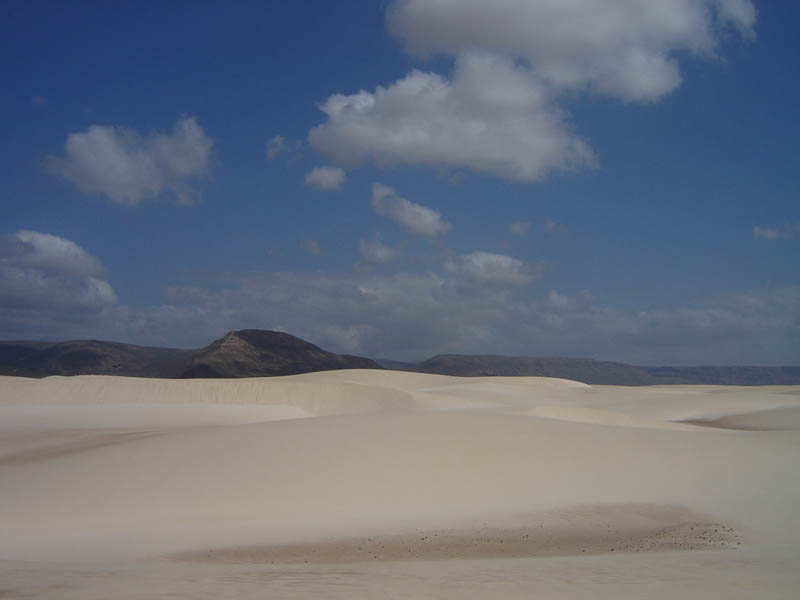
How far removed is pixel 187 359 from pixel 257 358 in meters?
10.4

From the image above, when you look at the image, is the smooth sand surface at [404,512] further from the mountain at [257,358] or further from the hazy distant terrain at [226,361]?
the hazy distant terrain at [226,361]

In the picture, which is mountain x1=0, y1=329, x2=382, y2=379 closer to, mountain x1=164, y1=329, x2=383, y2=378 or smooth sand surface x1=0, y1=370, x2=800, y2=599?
mountain x1=164, y1=329, x2=383, y2=378

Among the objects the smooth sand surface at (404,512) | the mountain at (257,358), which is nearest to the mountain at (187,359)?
the mountain at (257,358)

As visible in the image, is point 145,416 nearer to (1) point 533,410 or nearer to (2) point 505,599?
(1) point 533,410

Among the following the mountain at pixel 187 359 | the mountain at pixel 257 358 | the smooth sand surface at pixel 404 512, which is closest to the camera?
the smooth sand surface at pixel 404 512

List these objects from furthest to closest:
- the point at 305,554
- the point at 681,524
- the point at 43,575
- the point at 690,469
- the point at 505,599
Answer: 1. the point at 690,469
2. the point at 681,524
3. the point at 305,554
4. the point at 43,575
5. the point at 505,599

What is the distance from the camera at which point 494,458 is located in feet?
51.8

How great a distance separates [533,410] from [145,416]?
17.1 m

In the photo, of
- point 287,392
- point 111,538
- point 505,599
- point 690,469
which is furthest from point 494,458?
point 287,392

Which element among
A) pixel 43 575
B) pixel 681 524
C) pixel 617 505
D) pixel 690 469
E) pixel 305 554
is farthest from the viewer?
pixel 690 469

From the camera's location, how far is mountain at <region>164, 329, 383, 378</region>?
90.0 m

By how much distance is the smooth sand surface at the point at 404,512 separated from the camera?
23.8ft

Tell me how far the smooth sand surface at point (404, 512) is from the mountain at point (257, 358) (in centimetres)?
6840

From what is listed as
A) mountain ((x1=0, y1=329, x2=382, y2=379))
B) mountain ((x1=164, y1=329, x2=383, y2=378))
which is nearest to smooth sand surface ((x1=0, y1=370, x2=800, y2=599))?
mountain ((x1=164, y1=329, x2=383, y2=378))
